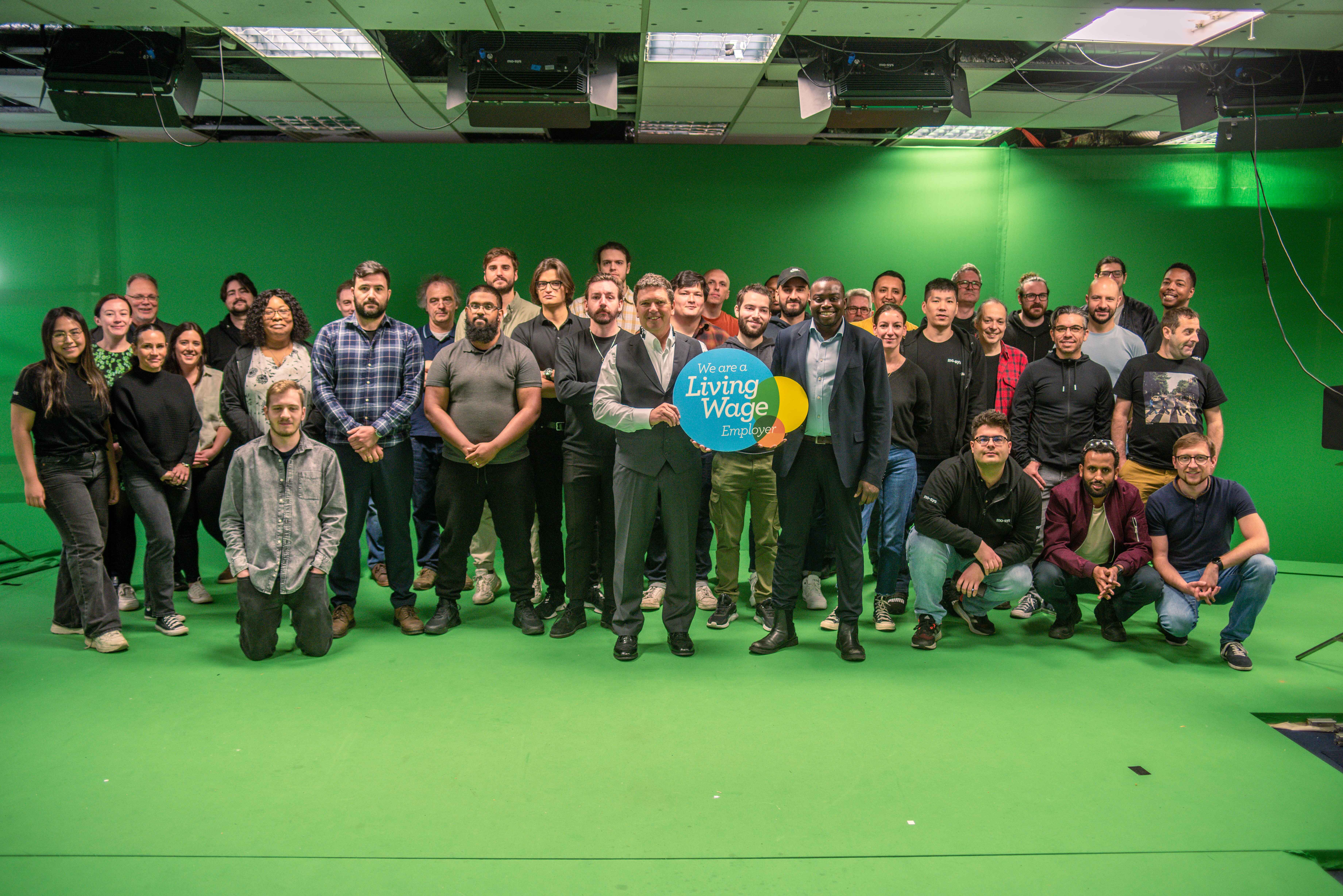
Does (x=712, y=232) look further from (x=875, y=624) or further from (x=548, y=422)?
(x=875, y=624)

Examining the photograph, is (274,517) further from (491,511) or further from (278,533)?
(491,511)

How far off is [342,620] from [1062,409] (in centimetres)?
392

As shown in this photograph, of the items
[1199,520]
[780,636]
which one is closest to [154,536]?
[780,636]

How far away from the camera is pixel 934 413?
179 inches

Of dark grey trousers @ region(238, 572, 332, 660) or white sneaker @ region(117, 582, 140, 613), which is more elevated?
dark grey trousers @ region(238, 572, 332, 660)

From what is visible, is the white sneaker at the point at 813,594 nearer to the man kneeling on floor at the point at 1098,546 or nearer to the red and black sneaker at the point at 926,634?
the red and black sneaker at the point at 926,634

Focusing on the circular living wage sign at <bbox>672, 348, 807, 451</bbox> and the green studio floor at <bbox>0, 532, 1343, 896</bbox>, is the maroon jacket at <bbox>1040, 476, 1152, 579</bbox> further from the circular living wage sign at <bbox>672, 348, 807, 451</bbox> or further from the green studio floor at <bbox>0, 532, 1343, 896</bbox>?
the circular living wage sign at <bbox>672, 348, 807, 451</bbox>

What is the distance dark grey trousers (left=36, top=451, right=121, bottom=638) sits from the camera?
155 inches

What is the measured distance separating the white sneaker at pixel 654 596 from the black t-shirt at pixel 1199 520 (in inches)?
89.4

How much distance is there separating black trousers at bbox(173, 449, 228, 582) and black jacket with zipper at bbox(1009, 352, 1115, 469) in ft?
14.5

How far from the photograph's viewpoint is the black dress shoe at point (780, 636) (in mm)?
3926

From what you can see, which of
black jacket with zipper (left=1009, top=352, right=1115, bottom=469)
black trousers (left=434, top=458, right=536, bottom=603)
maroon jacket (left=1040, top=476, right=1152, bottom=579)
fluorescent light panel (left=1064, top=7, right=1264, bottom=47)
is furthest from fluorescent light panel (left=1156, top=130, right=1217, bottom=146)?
black trousers (left=434, top=458, right=536, bottom=603)


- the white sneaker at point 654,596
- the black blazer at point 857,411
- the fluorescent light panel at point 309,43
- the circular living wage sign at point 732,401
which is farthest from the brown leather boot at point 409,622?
the fluorescent light panel at point 309,43

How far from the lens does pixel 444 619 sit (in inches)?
169
